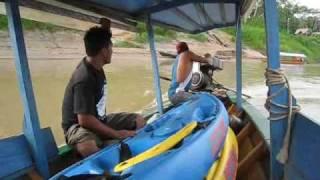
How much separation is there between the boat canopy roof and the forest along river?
61.9 inches

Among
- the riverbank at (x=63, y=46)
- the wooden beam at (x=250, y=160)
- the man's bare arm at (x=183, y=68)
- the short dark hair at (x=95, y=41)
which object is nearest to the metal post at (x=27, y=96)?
the short dark hair at (x=95, y=41)

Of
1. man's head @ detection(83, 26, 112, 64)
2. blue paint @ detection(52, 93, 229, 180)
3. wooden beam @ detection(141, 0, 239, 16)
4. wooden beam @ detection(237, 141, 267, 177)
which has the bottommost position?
wooden beam @ detection(237, 141, 267, 177)

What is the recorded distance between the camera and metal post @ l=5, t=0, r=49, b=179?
2615 millimetres

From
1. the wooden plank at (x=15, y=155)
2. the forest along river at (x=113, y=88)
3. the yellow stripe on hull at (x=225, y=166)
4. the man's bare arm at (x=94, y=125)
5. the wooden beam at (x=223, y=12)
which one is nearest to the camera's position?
the yellow stripe on hull at (x=225, y=166)

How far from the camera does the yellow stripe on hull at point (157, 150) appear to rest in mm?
1963

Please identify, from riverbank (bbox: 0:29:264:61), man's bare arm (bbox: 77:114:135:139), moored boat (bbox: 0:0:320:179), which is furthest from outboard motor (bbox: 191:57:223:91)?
riverbank (bbox: 0:29:264:61)

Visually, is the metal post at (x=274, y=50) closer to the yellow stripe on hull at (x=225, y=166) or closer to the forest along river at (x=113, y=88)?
the yellow stripe on hull at (x=225, y=166)

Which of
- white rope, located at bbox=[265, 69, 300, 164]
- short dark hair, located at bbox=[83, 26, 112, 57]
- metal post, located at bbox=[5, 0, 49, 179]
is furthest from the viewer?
short dark hair, located at bbox=[83, 26, 112, 57]

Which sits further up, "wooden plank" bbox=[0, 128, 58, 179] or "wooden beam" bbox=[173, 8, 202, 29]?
"wooden beam" bbox=[173, 8, 202, 29]

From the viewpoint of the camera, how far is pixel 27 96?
2688 millimetres

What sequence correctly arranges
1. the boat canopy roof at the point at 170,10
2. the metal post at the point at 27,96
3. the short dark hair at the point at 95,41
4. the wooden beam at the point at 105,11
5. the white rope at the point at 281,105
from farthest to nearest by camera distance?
1. the boat canopy roof at the point at 170,10
2. the wooden beam at the point at 105,11
3. the short dark hair at the point at 95,41
4. the metal post at the point at 27,96
5. the white rope at the point at 281,105

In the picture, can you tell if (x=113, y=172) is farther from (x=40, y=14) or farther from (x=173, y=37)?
(x=173, y=37)

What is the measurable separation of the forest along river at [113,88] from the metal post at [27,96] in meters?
4.26

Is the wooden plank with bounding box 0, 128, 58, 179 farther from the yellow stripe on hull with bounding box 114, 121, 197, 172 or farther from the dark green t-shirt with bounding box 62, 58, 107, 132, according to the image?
the yellow stripe on hull with bounding box 114, 121, 197, 172
